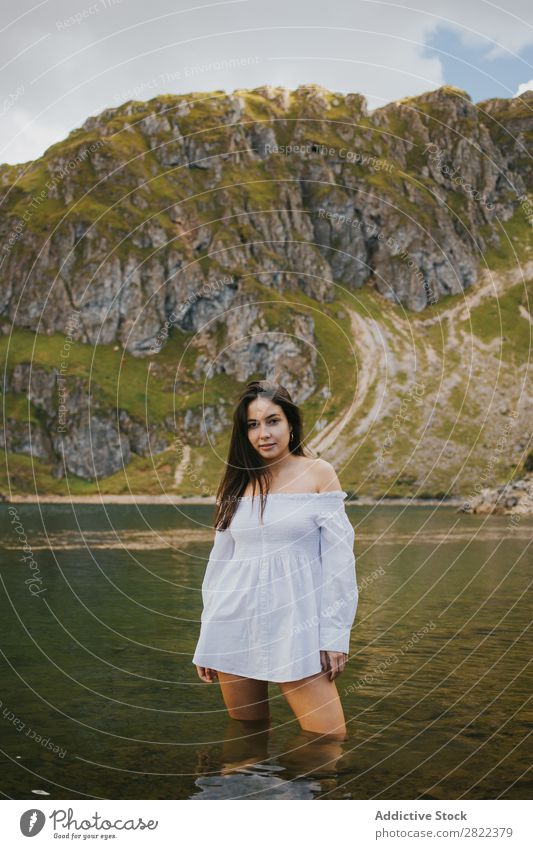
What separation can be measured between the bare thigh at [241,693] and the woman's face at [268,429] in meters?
2.54

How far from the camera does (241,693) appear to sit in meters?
9.13

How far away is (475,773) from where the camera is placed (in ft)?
29.9

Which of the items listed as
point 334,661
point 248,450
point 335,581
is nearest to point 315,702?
point 334,661

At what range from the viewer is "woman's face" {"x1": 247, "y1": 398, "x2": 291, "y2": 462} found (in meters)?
8.35

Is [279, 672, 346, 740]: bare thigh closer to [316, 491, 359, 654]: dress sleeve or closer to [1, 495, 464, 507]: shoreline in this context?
[316, 491, 359, 654]: dress sleeve

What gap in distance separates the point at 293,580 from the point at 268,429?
5.16 ft

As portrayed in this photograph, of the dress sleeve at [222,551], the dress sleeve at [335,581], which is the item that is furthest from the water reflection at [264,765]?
the dress sleeve at [222,551]

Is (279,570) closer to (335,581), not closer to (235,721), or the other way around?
(335,581)

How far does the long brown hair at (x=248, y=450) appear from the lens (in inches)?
335

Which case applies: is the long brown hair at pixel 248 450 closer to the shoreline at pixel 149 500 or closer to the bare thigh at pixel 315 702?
the bare thigh at pixel 315 702

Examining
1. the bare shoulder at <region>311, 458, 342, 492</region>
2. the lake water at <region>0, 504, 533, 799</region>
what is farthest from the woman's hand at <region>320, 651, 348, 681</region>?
the bare shoulder at <region>311, 458, 342, 492</region>

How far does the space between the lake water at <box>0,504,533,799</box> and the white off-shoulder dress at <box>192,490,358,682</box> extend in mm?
1526
